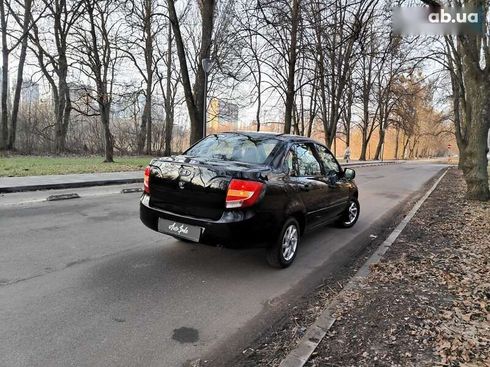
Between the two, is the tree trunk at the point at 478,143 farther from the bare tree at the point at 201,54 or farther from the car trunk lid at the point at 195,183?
the bare tree at the point at 201,54

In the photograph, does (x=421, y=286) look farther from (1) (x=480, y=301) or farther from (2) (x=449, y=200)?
(2) (x=449, y=200)

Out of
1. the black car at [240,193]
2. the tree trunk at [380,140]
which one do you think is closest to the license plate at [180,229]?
the black car at [240,193]

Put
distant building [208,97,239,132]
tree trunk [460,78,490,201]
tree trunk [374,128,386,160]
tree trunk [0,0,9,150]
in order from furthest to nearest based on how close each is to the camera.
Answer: tree trunk [374,128,386,160] < distant building [208,97,239,132] < tree trunk [0,0,9,150] < tree trunk [460,78,490,201]

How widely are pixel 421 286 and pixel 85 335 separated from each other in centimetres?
356

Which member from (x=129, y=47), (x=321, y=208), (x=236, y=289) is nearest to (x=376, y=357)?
(x=236, y=289)

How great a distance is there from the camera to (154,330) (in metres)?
3.25

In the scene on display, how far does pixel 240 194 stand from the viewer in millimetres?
4254

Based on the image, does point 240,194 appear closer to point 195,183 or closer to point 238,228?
point 238,228

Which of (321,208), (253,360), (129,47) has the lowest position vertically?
(253,360)

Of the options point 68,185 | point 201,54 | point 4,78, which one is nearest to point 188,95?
point 201,54

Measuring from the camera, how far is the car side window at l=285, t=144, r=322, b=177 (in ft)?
16.9

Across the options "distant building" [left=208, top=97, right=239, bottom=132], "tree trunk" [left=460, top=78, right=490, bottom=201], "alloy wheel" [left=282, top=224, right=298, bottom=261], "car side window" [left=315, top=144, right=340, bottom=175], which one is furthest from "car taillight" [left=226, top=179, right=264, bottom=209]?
"distant building" [left=208, top=97, right=239, bottom=132]

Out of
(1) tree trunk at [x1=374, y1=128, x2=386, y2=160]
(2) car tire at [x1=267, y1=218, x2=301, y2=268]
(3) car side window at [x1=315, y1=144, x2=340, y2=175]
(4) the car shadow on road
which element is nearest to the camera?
(4) the car shadow on road

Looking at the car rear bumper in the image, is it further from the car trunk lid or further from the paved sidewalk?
the paved sidewalk
